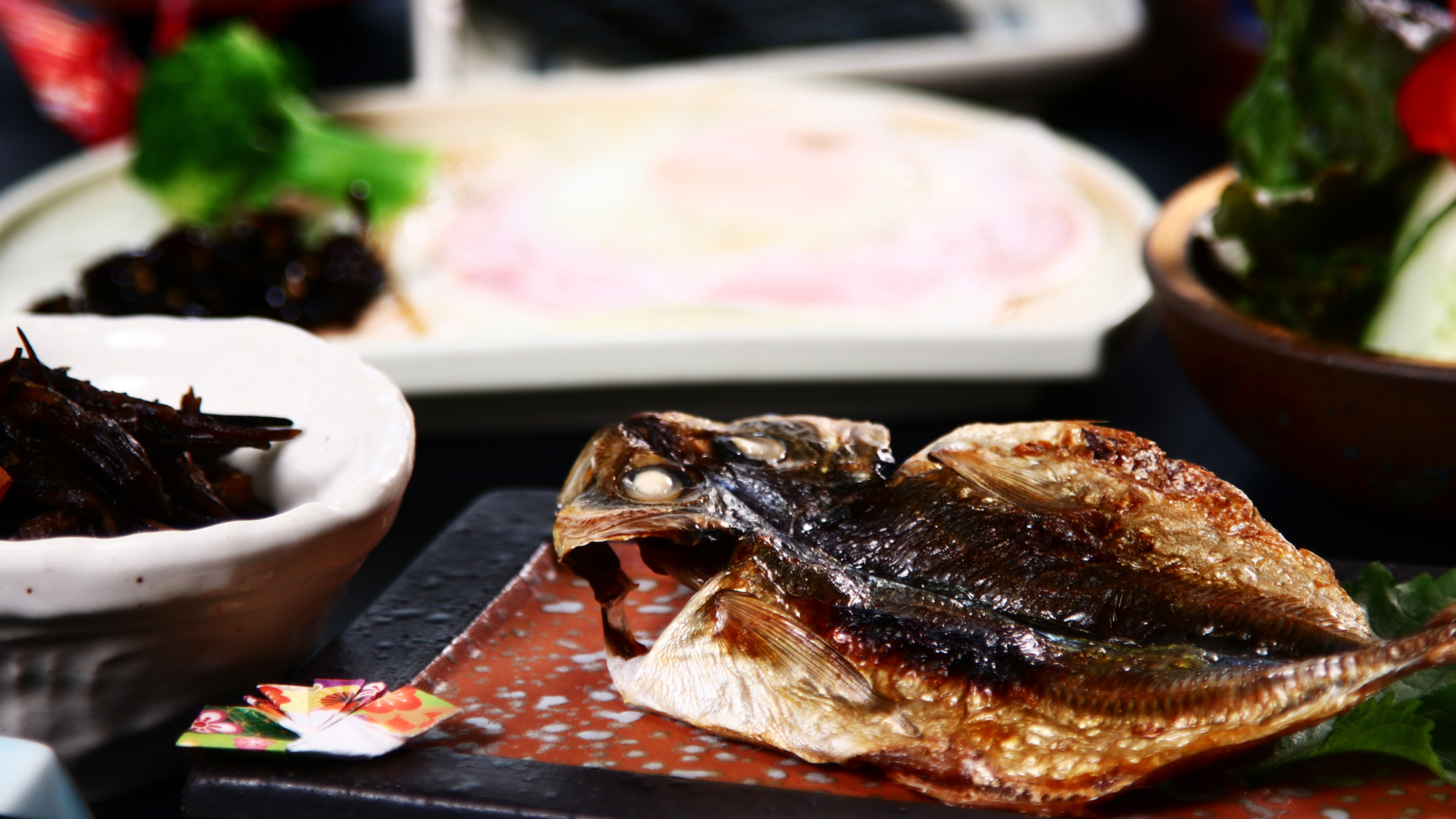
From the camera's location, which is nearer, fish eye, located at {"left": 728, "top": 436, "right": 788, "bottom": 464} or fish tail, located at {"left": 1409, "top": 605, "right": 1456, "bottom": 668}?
fish tail, located at {"left": 1409, "top": 605, "right": 1456, "bottom": 668}

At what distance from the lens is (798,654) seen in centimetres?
100

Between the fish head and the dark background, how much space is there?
475 millimetres

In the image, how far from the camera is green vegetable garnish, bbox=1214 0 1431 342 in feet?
5.26

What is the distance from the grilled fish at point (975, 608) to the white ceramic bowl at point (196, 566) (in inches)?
8.4

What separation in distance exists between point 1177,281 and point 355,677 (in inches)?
43.1

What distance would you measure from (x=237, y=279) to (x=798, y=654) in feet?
5.03

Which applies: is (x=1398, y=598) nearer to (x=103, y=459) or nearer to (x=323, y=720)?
(x=323, y=720)

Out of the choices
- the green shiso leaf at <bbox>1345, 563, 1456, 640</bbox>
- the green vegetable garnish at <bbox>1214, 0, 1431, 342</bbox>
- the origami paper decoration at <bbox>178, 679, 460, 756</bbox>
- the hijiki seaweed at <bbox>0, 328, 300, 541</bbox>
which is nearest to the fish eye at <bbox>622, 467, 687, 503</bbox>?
the origami paper decoration at <bbox>178, 679, 460, 756</bbox>

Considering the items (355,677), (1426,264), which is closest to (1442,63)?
(1426,264)

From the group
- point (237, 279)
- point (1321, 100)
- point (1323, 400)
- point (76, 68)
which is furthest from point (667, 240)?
point (76, 68)

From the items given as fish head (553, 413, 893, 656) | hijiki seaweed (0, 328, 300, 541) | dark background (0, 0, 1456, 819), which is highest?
hijiki seaweed (0, 328, 300, 541)

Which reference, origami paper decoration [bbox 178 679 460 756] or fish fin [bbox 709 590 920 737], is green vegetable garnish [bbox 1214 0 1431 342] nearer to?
fish fin [bbox 709 590 920 737]

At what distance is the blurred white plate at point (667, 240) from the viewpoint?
1.93 m

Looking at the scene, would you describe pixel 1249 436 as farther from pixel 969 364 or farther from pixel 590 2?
pixel 590 2
